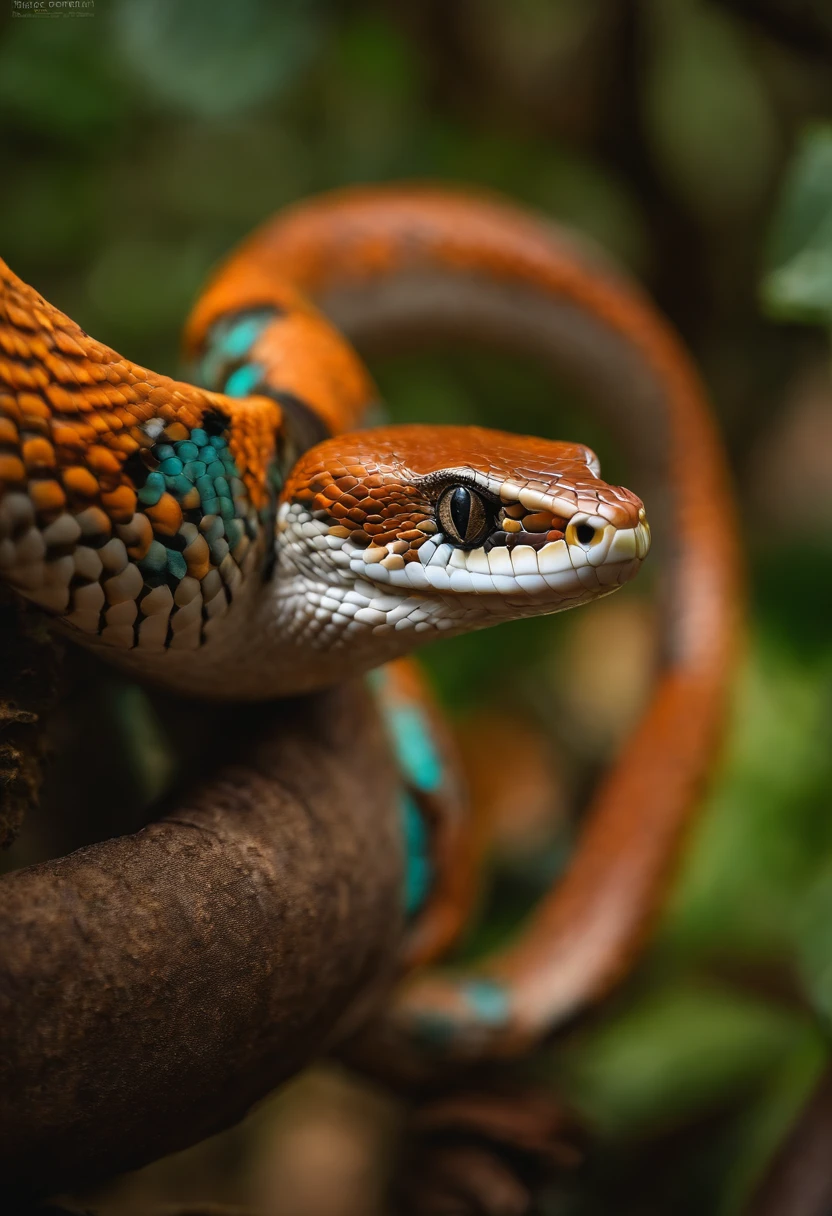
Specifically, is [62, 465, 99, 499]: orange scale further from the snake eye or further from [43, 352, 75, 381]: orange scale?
the snake eye

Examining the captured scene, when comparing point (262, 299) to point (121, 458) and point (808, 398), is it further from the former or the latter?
point (808, 398)

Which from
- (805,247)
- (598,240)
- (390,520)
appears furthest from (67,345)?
(598,240)

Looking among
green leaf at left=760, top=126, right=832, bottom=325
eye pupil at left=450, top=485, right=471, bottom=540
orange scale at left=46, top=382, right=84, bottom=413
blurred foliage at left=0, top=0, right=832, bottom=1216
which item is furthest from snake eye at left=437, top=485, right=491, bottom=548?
blurred foliage at left=0, top=0, right=832, bottom=1216

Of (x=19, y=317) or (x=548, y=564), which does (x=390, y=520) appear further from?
(x=19, y=317)

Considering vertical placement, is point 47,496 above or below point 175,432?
below

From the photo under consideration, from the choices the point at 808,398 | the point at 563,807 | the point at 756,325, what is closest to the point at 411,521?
the point at 563,807

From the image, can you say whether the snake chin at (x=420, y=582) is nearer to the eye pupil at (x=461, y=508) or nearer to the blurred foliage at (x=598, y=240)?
the eye pupil at (x=461, y=508)

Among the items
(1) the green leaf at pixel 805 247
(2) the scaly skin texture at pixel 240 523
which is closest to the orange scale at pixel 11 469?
(2) the scaly skin texture at pixel 240 523
